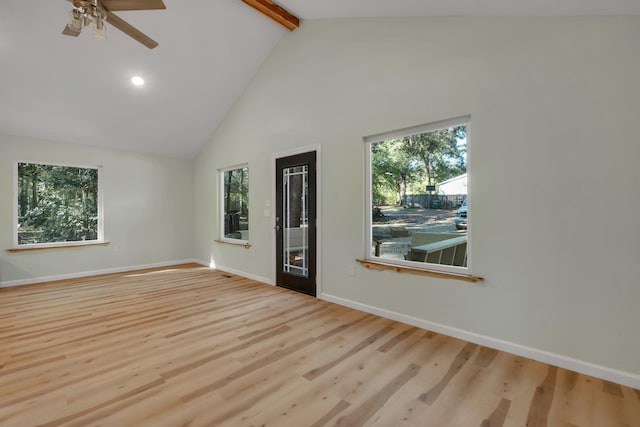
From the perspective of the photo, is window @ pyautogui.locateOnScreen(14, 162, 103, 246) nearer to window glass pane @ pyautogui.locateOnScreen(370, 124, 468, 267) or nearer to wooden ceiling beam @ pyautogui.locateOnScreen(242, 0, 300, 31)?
wooden ceiling beam @ pyautogui.locateOnScreen(242, 0, 300, 31)

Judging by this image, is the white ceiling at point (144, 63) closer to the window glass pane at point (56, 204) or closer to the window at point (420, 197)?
the window glass pane at point (56, 204)

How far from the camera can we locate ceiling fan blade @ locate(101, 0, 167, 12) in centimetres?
222

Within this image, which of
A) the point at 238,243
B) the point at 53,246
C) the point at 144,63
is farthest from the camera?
the point at 238,243

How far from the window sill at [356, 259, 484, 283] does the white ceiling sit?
216cm

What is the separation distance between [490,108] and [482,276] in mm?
1463

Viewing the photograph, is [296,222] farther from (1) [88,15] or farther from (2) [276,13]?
(1) [88,15]

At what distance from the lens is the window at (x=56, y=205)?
4742mm

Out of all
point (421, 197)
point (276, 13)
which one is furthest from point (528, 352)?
point (276, 13)

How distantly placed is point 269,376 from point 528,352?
6.70 feet

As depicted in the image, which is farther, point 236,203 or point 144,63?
point 236,203

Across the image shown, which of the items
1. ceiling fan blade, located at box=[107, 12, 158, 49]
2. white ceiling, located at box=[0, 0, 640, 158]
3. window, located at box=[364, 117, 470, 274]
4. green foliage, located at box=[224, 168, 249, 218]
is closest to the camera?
ceiling fan blade, located at box=[107, 12, 158, 49]

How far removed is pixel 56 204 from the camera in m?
5.05

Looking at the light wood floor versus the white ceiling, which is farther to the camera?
the white ceiling

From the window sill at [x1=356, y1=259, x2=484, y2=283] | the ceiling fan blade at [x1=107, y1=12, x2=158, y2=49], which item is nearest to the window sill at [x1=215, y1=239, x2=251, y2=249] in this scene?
the window sill at [x1=356, y1=259, x2=484, y2=283]
